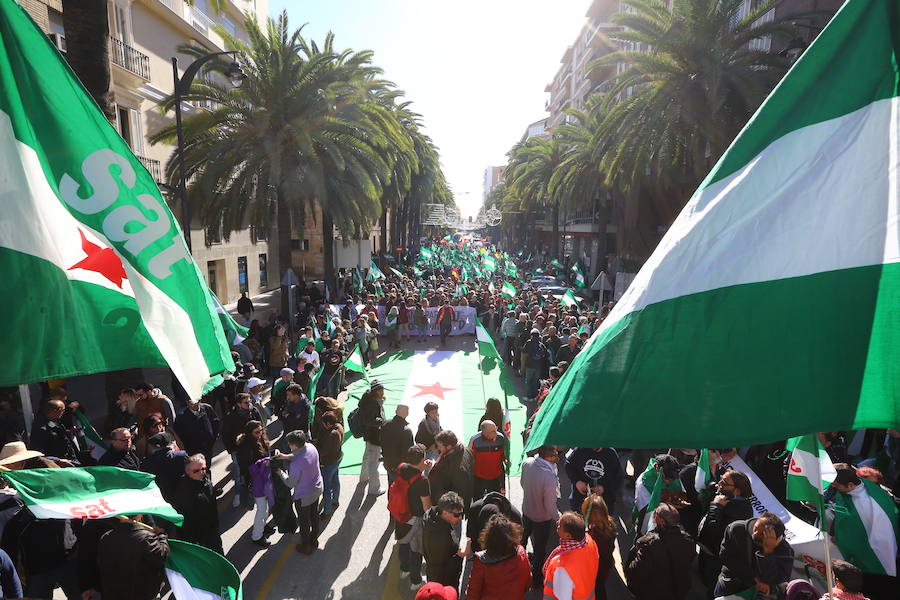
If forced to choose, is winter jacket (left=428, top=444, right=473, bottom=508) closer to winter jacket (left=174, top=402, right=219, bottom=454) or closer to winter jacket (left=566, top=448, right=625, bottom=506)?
winter jacket (left=566, top=448, right=625, bottom=506)

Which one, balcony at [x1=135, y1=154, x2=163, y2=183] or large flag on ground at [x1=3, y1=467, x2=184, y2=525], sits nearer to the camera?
large flag on ground at [x1=3, y1=467, x2=184, y2=525]

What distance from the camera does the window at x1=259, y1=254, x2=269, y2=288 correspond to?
3206cm

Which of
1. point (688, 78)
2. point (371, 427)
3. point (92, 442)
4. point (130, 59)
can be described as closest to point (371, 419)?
point (371, 427)

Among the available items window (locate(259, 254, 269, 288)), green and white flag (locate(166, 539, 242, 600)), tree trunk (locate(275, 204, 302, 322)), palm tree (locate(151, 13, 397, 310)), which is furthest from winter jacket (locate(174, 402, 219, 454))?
window (locate(259, 254, 269, 288))

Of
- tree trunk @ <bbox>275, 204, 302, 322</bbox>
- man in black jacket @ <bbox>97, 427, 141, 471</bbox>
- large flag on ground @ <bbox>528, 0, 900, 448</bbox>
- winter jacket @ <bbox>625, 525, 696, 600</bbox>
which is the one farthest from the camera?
tree trunk @ <bbox>275, 204, 302, 322</bbox>

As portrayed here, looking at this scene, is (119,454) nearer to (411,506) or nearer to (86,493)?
Answer: (86,493)

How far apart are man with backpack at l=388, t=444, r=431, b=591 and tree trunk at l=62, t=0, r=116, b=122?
633 cm

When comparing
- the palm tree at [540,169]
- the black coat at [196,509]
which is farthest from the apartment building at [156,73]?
the palm tree at [540,169]

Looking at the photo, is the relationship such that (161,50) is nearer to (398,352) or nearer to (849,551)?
(398,352)

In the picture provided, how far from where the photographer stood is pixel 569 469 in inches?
242

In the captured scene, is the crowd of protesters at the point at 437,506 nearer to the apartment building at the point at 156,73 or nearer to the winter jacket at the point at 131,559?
the winter jacket at the point at 131,559

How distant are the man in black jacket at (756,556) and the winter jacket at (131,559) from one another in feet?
13.9

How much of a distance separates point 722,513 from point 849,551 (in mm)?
941

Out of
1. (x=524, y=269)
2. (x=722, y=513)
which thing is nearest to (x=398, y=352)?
(x=722, y=513)
